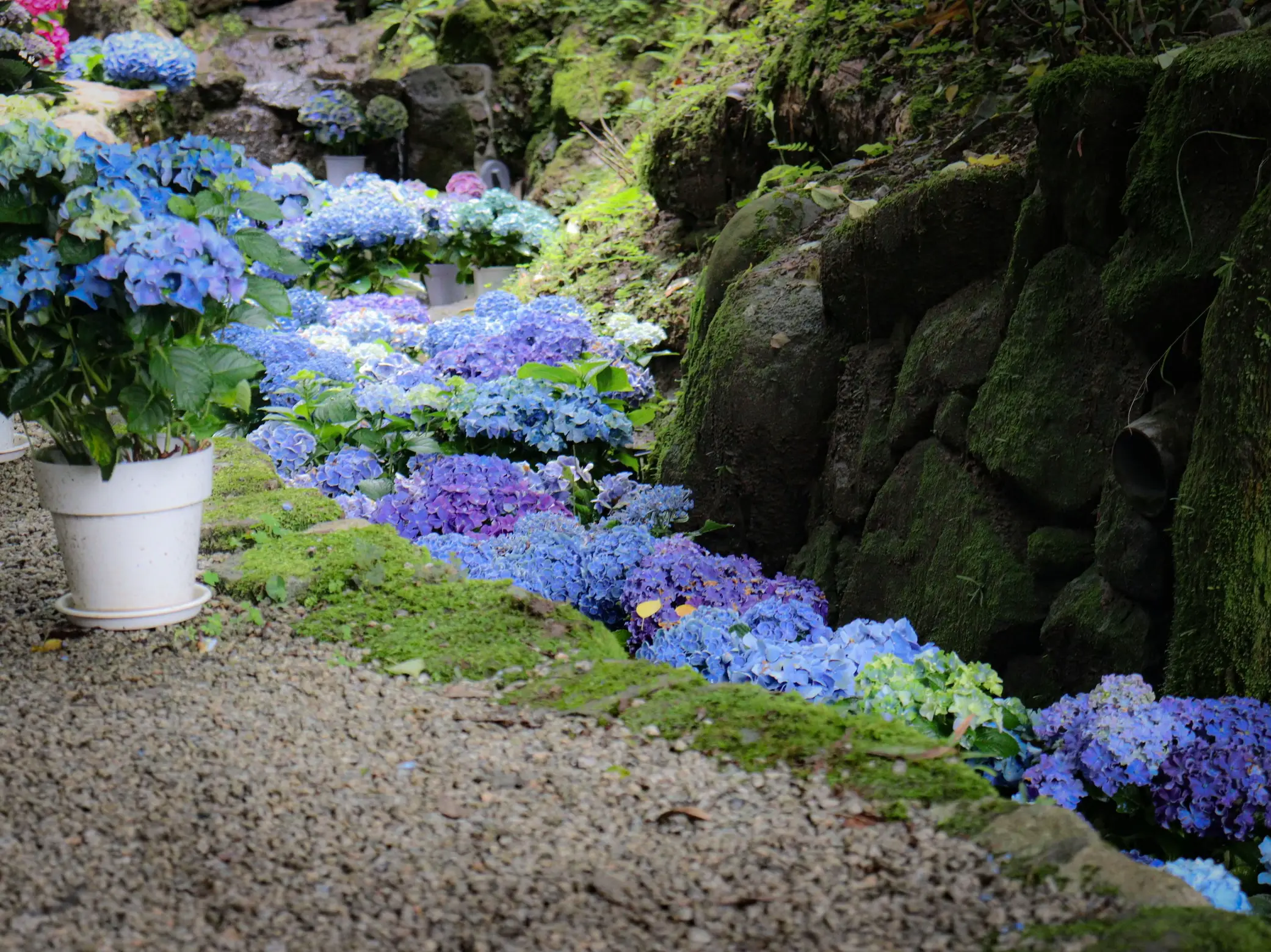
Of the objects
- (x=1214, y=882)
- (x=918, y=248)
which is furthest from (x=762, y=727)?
(x=918, y=248)

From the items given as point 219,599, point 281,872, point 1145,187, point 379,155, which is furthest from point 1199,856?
point 379,155

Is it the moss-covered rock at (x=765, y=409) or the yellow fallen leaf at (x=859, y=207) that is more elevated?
the yellow fallen leaf at (x=859, y=207)

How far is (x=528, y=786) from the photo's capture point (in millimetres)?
2070

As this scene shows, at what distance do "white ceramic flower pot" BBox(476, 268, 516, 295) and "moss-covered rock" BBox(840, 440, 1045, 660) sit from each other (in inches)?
227

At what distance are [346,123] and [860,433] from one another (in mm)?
8667

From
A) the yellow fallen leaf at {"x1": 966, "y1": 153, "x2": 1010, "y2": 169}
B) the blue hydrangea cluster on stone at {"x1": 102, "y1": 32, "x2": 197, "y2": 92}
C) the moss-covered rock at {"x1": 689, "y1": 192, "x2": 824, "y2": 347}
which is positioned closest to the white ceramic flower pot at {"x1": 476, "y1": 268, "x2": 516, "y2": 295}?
the blue hydrangea cluster on stone at {"x1": 102, "y1": 32, "x2": 197, "y2": 92}

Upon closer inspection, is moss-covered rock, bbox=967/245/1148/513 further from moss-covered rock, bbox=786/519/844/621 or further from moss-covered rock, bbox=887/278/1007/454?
moss-covered rock, bbox=786/519/844/621

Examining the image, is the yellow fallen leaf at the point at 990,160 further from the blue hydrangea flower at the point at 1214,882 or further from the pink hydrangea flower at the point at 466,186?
the pink hydrangea flower at the point at 466,186

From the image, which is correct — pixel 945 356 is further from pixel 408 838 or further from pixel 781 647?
pixel 408 838

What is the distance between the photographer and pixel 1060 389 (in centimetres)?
315

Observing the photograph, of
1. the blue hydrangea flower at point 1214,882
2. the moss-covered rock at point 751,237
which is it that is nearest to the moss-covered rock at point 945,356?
the moss-covered rock at point 751,237

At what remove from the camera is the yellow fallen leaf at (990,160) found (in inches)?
146

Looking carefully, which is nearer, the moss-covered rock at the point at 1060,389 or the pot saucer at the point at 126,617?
the pot saucer at the point at 126,617

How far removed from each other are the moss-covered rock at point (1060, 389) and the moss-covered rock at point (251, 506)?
202 centimetres
